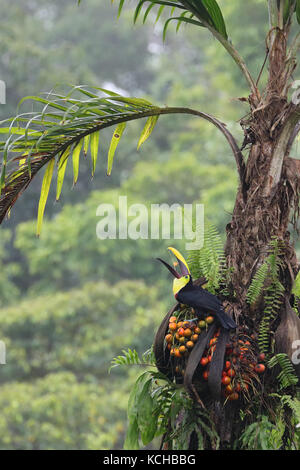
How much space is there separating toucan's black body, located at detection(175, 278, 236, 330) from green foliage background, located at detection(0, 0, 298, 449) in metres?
2.83

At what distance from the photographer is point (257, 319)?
1688 mm

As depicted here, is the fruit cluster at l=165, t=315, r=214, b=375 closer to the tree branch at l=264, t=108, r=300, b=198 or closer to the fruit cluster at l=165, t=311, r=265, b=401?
the fruit cluster at l=165, t=311, r=265, b=401

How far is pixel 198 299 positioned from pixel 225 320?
88 millimetres

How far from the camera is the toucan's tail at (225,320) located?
5.12ft

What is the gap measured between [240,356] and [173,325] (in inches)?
7.8

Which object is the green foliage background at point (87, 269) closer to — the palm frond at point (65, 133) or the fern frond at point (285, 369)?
the palm frond at point (65, 133)

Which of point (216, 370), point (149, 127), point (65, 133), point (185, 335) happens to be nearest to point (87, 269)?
point (149, 127)

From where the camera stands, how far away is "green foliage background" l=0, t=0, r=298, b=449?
235 inches

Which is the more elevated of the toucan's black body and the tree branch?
the tree branch

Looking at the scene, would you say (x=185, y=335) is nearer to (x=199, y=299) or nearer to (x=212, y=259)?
(x=199, y=299)

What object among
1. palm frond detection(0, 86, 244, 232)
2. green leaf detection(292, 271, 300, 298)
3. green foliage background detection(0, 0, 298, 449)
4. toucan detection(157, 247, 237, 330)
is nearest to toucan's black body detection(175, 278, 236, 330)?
toucan detection(157, 247, 237, 330)
